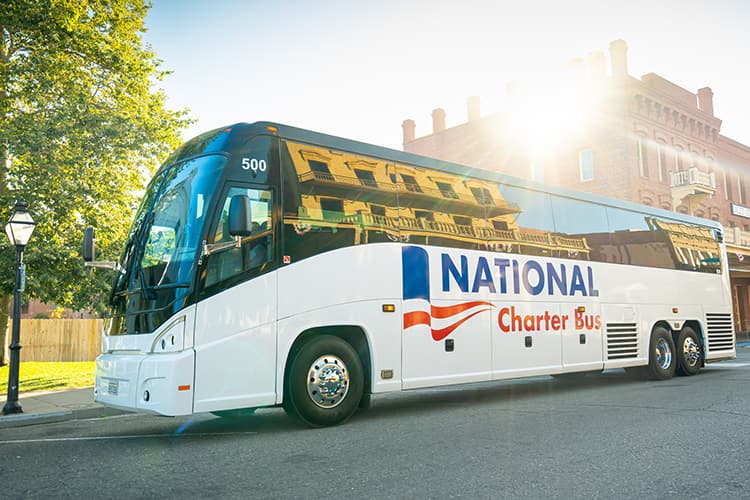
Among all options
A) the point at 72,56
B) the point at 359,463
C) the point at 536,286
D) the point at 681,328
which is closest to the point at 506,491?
the point at 359,463

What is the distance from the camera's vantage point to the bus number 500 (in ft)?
23.1

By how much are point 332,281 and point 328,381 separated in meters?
1.16

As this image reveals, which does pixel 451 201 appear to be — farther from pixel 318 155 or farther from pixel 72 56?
pixel 72 56

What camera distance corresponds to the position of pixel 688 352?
1350cm

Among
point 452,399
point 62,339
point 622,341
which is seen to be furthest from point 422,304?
point 62,339

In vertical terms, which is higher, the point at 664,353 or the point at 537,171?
the point at 537,171

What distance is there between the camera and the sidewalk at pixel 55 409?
30.4ft

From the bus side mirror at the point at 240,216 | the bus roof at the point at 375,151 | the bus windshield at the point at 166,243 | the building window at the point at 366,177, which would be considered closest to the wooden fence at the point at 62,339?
the bus windshield at the point at 166,243

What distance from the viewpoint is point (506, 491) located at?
4410 mm

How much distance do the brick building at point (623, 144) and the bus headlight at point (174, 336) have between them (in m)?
29.6

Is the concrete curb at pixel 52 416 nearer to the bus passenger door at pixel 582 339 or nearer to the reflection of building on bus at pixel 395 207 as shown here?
the reflection of building on bus at pixel 395 207

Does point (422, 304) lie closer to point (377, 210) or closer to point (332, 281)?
point (377, 210)

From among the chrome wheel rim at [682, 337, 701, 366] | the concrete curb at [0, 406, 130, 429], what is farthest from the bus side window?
the chrome wheel rim at [682, 337, 701, 366]

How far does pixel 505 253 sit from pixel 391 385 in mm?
3015
